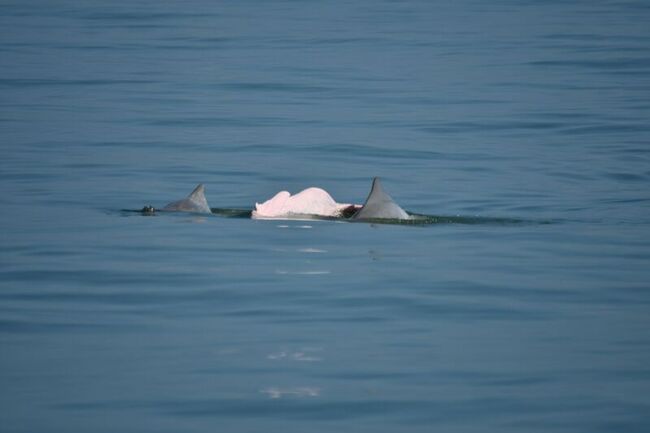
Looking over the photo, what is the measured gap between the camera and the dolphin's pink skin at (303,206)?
16.2 meters

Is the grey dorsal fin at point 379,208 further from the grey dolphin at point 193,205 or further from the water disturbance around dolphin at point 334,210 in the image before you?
the grey dolphin at point 193,205

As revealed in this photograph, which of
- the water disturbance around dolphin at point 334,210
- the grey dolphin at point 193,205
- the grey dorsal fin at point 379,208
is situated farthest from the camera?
the grey dolphin at point 193,205

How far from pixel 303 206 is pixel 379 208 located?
0.84 metres

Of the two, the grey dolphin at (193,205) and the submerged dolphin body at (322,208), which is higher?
the grey dolphin at (193,205)

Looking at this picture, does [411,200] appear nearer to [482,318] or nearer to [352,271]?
[352,271]

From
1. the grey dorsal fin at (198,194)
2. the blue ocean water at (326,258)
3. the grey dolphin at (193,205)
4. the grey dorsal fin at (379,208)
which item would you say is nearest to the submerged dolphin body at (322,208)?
the grey dorsal fin at (379,208)

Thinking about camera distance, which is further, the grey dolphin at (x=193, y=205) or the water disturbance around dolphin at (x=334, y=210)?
the grey dolphin at (x=193, y=205)

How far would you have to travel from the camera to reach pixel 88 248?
15148mm

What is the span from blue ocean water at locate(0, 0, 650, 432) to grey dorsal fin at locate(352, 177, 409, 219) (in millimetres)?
163

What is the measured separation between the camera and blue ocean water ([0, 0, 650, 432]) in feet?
31.6

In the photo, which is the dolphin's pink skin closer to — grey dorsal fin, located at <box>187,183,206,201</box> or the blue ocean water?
the blue ocean water

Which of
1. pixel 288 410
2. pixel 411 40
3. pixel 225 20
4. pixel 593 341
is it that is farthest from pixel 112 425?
pixel 225 20

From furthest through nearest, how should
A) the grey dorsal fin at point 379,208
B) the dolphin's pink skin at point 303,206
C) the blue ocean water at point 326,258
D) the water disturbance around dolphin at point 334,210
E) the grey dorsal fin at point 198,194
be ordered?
the grey dorsal fin at point 198,194, the dolphin's pink skin at point 303,206, the water disturbance around dolphin at point 334,210, the grey dorsal fin at point 379,208, the blue ocean water at point 326,258

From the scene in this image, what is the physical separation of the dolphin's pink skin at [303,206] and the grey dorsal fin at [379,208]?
13.0 inches
